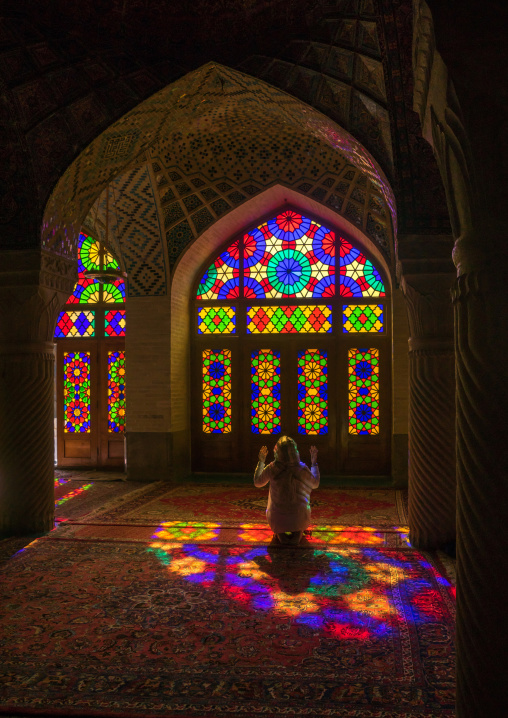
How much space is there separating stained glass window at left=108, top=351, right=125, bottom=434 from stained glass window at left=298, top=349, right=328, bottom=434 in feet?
10.2

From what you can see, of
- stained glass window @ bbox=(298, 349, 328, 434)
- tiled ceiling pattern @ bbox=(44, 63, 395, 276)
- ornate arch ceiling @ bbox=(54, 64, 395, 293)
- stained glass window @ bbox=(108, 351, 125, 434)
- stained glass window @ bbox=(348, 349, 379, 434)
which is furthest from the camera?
stained glass window @ bbox=(108, 351, 125, 434)

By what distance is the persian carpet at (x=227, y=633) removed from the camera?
3350 mm

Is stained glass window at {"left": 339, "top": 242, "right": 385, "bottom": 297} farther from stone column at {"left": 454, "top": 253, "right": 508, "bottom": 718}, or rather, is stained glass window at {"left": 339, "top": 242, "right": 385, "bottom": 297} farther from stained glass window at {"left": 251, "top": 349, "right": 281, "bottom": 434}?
stone column at {"left": 454, "top": 253, "right": 508, "bottom": 718}

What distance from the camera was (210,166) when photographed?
9.98 metres

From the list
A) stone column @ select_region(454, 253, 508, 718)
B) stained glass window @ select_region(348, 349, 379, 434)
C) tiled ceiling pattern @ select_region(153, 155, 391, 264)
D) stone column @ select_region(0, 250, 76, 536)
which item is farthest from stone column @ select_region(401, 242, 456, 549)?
stained glass window @ select_region(348, 349, 379, 434)

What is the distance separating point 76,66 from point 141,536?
16.2 ft

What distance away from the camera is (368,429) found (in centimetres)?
1089

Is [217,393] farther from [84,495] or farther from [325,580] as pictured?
[325,580]

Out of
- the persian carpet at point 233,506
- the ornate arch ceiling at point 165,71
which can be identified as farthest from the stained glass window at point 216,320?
the ornate arch ceiling at point 165,71

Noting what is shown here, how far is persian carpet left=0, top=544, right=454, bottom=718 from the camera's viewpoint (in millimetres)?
3350

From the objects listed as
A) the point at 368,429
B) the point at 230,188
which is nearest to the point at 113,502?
the point at 368,429

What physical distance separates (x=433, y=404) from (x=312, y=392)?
4.83 meters

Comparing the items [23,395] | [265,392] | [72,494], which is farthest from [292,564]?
[265,392]

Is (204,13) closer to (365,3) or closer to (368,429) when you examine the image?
(365,3)
